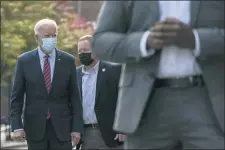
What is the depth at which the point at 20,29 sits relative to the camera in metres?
27.0

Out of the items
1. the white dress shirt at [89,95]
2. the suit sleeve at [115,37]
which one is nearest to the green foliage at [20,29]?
the white dress shirt at [89,95]

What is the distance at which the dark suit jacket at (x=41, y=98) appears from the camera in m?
7.56

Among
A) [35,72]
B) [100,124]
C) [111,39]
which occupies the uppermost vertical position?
[111,39]

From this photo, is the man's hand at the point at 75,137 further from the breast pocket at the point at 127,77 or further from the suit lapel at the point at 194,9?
the suit lapel at the point at 194,9

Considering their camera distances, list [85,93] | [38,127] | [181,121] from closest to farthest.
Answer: [181,121], [38,127], [85,93]

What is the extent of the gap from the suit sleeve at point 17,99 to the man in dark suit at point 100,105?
0.76m

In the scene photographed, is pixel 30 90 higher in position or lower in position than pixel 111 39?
lower

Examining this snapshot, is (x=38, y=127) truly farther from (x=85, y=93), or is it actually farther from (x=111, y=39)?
(x=111, y=39)

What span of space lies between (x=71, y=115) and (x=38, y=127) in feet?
1.35

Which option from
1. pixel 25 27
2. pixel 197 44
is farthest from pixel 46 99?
pixel 25 27

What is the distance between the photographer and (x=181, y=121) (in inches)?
137

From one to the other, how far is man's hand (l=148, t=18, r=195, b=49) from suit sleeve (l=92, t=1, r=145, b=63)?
0.13m

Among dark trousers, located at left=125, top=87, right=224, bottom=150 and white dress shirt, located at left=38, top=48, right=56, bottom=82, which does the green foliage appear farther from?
dark trousers, located at left=125, top=87, right=224, bottom=150

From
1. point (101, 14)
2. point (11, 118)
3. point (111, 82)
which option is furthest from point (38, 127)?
→ point (101, 14)
